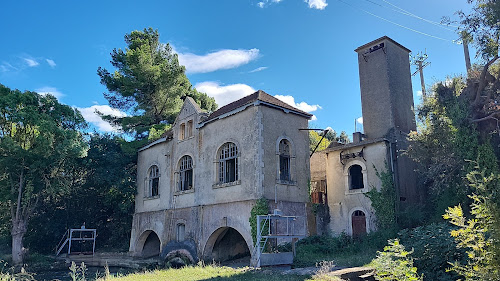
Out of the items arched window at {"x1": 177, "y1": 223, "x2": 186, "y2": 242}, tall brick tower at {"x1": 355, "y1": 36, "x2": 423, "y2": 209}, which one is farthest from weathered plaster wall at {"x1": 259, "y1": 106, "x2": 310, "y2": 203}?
arched window at {"x1": 177, "y1": 223, "x2": 186, "y2": 242}

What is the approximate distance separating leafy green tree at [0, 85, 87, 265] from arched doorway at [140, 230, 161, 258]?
19.1 feet

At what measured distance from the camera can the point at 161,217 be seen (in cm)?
2230

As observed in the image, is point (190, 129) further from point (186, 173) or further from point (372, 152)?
point (372, 152)

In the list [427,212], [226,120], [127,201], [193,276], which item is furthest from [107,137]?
[427,212]

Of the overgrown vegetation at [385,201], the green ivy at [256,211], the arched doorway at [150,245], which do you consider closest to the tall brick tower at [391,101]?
the overgrown vegetation at [385,201]

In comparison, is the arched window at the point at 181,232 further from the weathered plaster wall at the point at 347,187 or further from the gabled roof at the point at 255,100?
the weathered plaster wall at the point at 347,187

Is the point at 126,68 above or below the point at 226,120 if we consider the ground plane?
above

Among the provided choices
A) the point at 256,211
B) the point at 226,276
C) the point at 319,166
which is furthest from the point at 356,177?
the point at 226,276

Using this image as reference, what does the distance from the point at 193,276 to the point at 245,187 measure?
535 centimetres

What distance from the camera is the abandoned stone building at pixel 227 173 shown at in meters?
17.4

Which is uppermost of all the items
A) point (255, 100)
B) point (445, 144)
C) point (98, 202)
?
point (255, 100)

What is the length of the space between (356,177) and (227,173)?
7.77m

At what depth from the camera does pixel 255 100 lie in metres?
17.5

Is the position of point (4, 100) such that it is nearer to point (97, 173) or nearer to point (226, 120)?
point (97, 173)
